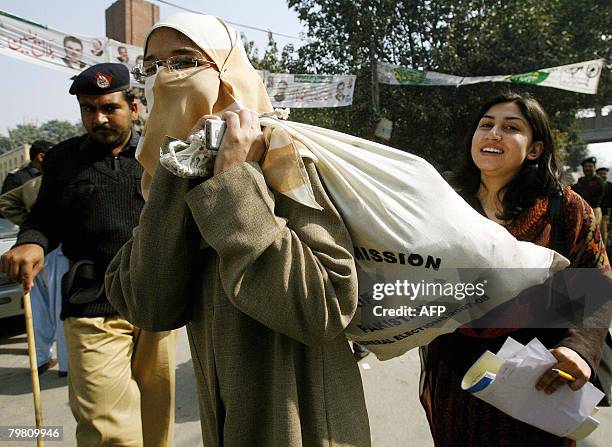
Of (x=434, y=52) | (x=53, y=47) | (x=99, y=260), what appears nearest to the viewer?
(x=99, y=260)

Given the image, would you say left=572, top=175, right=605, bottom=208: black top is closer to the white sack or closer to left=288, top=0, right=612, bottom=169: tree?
left=288, top=0, right=612, bottom=169: tree

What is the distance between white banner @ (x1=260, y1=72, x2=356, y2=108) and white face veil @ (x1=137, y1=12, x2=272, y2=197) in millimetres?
8170

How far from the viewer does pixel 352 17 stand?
1122cm

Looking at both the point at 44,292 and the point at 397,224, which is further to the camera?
the point at 44,292

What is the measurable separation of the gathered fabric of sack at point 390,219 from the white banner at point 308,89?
27.8ft

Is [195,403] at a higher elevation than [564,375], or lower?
lower

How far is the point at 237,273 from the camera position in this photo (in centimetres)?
86

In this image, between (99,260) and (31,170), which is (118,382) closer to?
(99,260)

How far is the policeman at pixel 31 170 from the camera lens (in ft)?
17.3

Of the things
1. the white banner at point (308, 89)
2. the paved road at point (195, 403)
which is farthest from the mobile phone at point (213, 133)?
the white banner at point (308, 89)

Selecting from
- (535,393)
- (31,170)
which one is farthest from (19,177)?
(535,393)

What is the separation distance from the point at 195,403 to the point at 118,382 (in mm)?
1223

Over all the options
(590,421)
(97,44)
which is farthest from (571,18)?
(590,421)

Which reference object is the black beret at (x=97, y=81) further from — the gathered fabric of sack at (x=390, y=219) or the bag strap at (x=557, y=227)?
the bag strap at (x=557, y=227)
